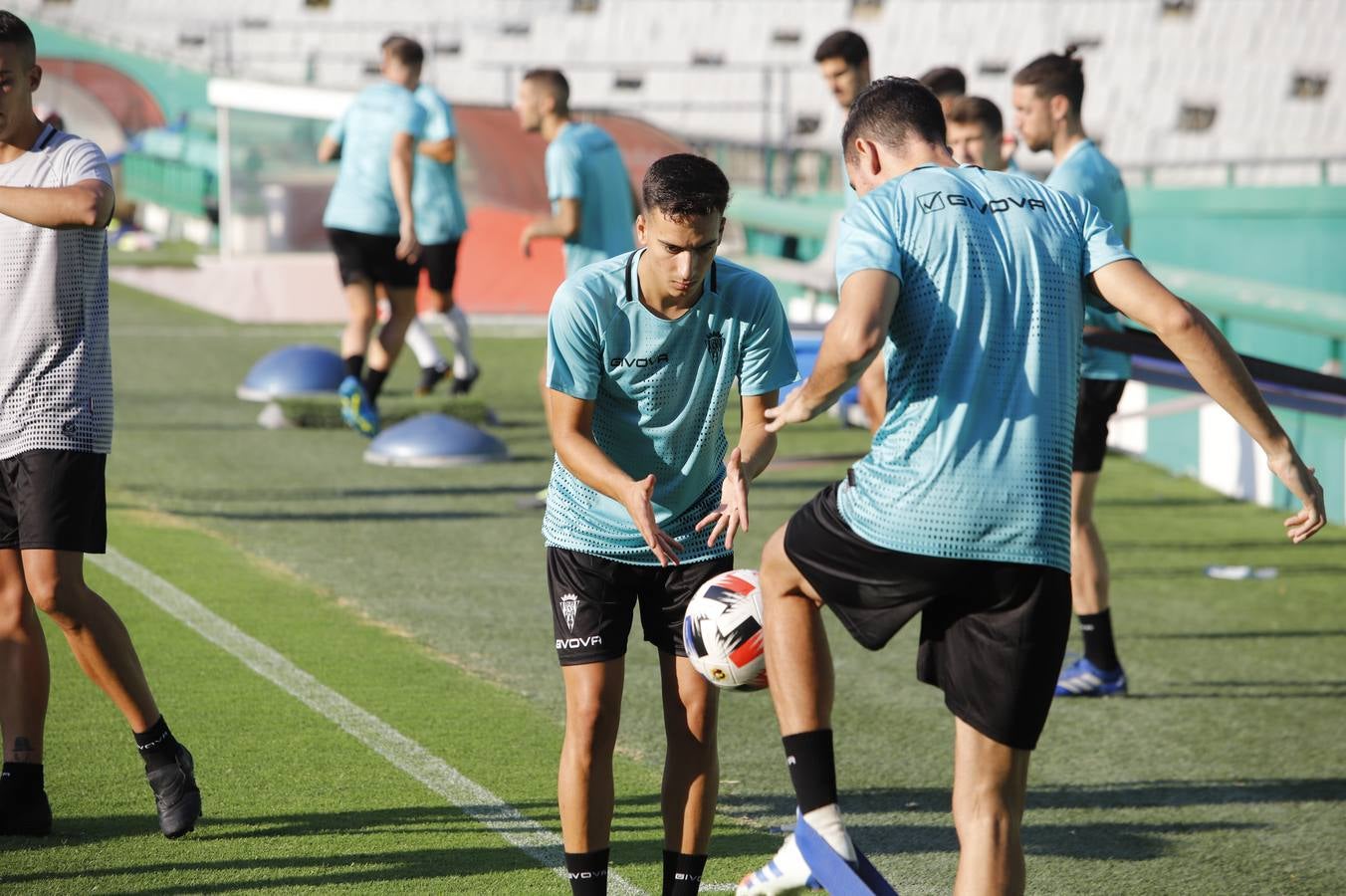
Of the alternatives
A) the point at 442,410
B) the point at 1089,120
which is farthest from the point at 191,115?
the point at 442,410

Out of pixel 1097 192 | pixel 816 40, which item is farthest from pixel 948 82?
pixel 816 40

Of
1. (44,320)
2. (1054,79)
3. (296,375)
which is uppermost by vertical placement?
(1054,79)

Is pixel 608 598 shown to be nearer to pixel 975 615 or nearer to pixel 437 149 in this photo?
pixel 975 615

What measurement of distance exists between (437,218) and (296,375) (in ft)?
5.74

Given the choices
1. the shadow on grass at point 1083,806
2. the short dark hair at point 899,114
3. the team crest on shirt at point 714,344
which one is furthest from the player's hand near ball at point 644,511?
the shadow on grass at point 1083,806

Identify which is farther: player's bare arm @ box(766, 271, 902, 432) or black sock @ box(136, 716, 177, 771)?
black sock @ box(136, 716, 177, 771)

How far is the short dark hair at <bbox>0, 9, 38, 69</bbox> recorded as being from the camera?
4742mm

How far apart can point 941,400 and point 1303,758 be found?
330 centimetres

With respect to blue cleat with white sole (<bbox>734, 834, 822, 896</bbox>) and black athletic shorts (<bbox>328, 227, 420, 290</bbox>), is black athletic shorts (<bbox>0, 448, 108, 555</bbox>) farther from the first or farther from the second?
black athletic shorts (<bbox>328, 227, 420, 290</bbox>)

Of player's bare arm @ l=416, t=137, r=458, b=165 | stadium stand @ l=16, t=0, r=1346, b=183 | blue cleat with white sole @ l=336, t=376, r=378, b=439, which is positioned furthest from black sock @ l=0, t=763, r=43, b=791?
stadium stand @ l=16, t=0, r=1346, b=183

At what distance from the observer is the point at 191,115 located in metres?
35.1

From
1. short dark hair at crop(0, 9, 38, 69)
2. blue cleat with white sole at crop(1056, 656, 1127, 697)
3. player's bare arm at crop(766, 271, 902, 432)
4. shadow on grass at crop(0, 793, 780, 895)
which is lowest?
blue cleat with white sole at crop(1056, 656, 1127, 697)

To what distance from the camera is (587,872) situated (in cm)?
430

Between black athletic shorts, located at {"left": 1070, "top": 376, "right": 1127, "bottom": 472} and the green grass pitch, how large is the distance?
0.98 meters
